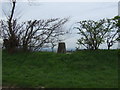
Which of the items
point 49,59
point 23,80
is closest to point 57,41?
point 49,59

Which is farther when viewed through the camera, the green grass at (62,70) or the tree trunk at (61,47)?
the tree trunk at (61,47)

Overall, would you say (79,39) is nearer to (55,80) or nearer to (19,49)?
(19,49)

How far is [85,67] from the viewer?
833 cm

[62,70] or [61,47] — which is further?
[61,47]

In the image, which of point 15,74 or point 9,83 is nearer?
point 9,83

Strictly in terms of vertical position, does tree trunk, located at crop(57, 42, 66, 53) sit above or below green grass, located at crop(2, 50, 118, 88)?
above

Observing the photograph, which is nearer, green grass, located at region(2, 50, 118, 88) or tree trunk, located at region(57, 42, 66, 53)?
green grass, located at region(2, 50, 118, 88)

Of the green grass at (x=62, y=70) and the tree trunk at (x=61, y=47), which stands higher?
the tree trunk at (x=61, y=47)

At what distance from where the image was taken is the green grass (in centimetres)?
638

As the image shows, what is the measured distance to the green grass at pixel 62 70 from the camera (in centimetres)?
638

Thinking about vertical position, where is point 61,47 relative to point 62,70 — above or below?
above

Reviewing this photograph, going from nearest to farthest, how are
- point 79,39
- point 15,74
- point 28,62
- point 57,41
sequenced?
point 15,74 < point 28,62 < point 57,41 < point 79,39

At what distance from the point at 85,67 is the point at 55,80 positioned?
6.66ft

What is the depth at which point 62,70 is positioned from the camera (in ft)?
26.5
